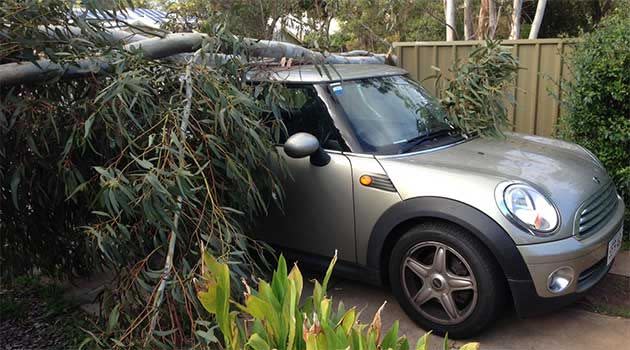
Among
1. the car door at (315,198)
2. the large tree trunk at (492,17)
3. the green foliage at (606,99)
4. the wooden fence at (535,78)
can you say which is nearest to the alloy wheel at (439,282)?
the car door at (315,198)

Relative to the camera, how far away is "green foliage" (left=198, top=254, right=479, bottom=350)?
66.4 inches

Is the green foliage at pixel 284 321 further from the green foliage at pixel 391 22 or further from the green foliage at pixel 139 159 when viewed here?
the green foliage at pixel 391 22

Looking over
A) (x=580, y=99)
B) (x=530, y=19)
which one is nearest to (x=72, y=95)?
(x=580, y=99)

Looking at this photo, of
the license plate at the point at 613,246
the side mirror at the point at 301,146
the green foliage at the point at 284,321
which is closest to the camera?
the green foliage at the point at 284,321

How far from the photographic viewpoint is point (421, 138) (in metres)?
3.77

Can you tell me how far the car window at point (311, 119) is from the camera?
3.67 metres

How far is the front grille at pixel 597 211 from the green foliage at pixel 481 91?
91 centimetres

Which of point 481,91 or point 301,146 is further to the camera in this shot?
point 481,91

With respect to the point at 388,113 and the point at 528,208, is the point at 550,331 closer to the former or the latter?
the point at 528,208

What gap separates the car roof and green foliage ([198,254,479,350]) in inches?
76.1

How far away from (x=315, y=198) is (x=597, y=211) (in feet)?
5.93

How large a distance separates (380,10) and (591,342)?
1131cm

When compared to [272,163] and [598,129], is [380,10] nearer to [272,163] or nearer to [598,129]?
[598,129]

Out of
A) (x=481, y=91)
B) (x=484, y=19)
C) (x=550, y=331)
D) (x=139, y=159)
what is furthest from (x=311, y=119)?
(x=484, y=19)
